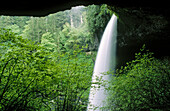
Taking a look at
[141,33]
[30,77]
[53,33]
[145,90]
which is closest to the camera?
[30,77]

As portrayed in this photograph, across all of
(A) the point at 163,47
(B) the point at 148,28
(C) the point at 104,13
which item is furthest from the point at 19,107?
(C) the point at 104,13

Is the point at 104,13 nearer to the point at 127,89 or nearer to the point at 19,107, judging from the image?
the point at 127,89

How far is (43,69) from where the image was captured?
2992mm

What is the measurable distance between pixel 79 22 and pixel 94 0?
110 ft

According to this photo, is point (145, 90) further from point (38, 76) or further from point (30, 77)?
point (30, 77)

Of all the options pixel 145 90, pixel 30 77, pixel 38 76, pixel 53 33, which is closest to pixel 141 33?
pixel 145 90

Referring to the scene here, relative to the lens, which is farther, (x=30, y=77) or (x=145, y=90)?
(x=145, y=90)

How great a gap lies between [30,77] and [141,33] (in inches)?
296

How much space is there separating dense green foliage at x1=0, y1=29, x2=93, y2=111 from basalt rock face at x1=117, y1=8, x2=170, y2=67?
472 cm

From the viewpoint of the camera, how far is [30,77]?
288 cm

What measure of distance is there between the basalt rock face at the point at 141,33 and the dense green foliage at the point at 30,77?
4724 millimetres

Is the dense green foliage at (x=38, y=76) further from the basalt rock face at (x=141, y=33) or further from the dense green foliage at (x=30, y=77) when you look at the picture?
the basalt rock face at (x=141, y=33)

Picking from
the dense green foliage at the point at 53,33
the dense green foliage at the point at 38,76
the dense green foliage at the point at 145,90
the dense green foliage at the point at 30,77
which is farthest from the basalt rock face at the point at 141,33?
the dense green foliage at the point at 30,77

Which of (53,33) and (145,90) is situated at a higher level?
(53,33)
